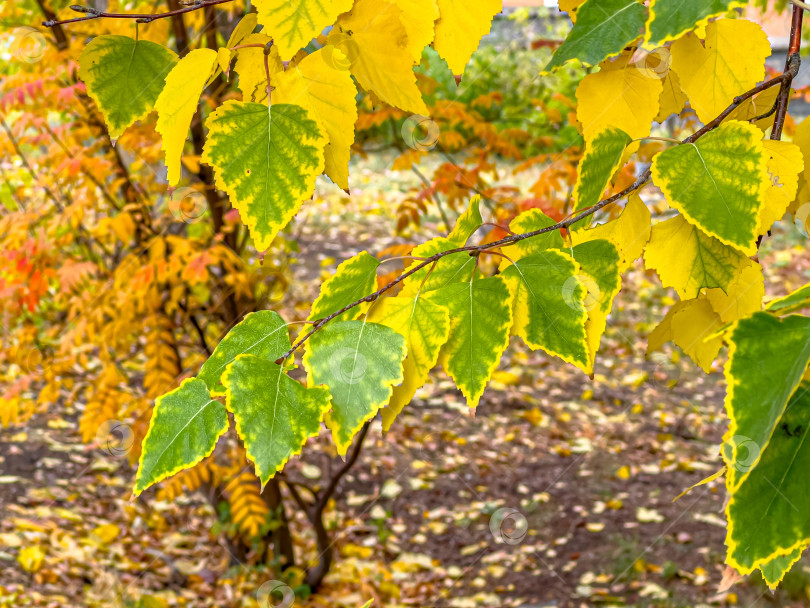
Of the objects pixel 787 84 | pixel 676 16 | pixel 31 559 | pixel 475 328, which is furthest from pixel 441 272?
pixel 31 559

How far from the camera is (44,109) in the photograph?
2998mm

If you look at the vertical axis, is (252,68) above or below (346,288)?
above

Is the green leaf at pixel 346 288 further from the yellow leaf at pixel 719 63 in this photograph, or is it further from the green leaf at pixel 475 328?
the yellow leaf at pixel 719 63

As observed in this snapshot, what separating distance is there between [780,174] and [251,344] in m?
0.54

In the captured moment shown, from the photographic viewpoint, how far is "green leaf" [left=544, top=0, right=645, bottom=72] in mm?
664

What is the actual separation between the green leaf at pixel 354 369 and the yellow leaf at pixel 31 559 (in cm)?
322

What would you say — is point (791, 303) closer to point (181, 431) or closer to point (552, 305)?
point (552, 305)

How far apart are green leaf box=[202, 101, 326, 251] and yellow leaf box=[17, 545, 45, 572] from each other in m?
3.22

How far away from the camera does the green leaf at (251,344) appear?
63 centimetres

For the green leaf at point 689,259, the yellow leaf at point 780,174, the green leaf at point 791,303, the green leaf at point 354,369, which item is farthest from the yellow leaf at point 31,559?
the green leaf at point 791,303

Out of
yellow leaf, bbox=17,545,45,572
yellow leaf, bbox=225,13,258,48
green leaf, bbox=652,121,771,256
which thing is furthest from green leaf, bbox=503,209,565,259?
yellow leaf, bbox=17,545,45,572

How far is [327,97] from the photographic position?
0.67 meters

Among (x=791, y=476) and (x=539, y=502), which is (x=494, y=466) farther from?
(x=791, y=476)

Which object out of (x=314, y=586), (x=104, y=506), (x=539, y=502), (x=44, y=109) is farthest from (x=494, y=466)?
(x=44, y=109)
